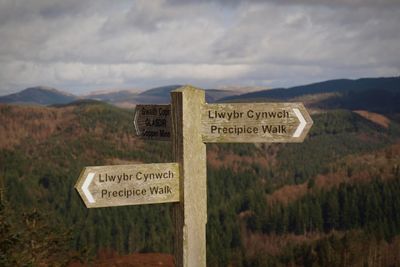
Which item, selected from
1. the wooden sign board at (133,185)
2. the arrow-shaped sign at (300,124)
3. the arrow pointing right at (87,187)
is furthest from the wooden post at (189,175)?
the arrow-shaped sign at (300,124)

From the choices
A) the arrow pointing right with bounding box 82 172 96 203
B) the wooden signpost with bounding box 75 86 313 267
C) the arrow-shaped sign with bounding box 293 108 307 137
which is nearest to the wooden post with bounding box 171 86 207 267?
the wooden signpost with bounding box 75 86 313 267

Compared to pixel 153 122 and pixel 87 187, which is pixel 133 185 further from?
pixel 153 122

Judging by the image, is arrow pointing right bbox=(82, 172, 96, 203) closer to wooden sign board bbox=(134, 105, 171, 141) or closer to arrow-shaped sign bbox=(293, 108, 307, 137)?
wooden sign board bbox=(134, 105, 171, 141)

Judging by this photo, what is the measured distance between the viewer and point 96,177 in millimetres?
6004

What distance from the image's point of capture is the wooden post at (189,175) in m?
6.02

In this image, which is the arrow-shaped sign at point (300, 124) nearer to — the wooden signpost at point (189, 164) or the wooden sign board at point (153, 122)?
the wooden signpost at point (189, 164)

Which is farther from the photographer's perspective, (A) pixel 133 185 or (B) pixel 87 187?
(A) pixel 133 185

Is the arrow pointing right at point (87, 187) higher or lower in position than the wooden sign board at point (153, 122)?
lower

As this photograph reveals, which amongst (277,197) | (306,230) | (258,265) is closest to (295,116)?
(258,265)

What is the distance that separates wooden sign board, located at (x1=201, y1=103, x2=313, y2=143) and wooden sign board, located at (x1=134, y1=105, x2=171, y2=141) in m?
0.41

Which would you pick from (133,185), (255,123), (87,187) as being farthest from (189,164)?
(87,187)

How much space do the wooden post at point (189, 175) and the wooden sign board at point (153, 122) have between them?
183 millimetres

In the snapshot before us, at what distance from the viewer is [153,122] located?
6.49 meters

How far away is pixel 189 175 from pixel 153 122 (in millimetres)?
788
